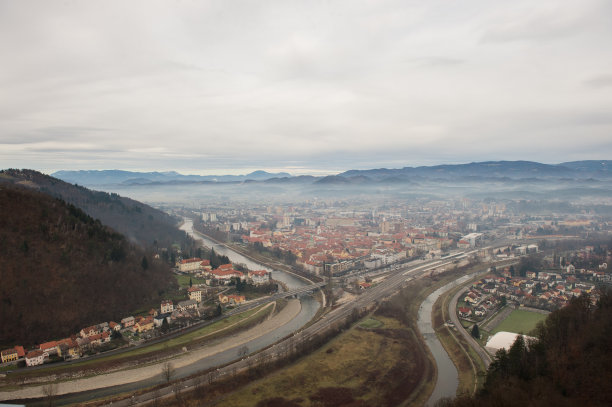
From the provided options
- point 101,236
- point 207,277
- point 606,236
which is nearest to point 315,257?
point 207,277

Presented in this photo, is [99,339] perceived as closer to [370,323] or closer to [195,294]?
[195,294]

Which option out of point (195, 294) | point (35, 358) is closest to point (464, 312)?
point (195, 294)

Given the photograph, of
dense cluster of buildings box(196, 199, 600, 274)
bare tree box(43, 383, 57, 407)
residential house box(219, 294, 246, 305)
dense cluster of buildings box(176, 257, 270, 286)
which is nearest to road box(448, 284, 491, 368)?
dense cluster of buildings box(196, 199, 600, 274)

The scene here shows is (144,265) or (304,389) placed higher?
(144,265)

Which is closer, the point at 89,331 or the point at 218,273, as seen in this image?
the point at 89,331

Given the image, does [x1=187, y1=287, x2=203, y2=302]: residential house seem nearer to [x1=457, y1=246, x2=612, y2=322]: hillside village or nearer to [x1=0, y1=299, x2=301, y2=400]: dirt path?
[x1=0, y1=299, x2=301, y2=400]: dirt path

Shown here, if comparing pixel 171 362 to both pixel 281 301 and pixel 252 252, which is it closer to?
pixel 281 301
